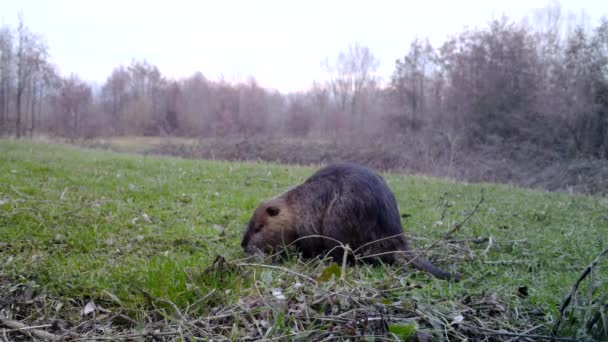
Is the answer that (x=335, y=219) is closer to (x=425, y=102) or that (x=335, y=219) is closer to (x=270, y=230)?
(x=270, y=230)

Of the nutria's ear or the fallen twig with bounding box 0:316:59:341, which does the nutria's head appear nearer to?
the nutria's ear

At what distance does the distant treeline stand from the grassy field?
14352 millimetres

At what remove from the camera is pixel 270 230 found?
323cm

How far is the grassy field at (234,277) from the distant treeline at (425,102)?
14352 millimetres

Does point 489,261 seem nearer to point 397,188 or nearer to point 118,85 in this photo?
point 397,188

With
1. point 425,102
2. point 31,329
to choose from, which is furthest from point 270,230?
point 425,102

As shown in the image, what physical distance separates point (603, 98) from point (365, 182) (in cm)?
1740

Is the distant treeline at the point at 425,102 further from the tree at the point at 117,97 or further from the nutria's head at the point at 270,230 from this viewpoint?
the nutria's head at the point at 270,230

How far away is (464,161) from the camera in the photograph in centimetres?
1616

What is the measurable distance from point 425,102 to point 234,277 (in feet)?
66.2

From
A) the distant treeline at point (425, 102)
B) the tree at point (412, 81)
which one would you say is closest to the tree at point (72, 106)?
the distant treeline at point (425, 102)

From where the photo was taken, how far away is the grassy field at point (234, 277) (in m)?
1.85

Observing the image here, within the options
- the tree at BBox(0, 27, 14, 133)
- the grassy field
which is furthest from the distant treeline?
the grassy field

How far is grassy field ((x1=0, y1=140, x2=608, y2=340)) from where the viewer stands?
1853 millimetres
